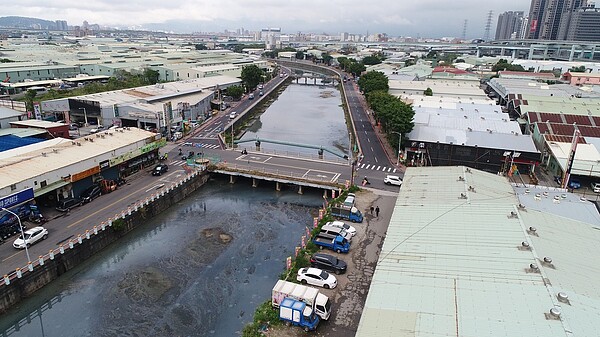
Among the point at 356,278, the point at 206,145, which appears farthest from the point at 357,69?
the point at 356,278

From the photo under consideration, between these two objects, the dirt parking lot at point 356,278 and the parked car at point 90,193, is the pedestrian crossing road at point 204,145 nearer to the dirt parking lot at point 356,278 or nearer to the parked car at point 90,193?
the parked car at point 90,193

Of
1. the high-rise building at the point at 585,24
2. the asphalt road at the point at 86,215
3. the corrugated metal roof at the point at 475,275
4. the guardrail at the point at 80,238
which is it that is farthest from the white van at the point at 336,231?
the high-rise building at the point at 585,24

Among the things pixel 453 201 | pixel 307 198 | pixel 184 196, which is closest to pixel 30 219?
pixel 184 196

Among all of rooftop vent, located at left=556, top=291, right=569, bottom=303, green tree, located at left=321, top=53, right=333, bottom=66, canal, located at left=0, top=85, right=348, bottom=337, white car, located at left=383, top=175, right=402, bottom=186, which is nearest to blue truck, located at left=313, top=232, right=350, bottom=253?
canal, located at left=0, top=85, right=348, bottom=337

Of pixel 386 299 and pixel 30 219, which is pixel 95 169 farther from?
pixel 386 299

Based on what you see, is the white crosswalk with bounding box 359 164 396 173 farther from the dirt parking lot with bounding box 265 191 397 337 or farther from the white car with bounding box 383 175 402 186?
the dirt parking lot with bounding box 265 191 397 337

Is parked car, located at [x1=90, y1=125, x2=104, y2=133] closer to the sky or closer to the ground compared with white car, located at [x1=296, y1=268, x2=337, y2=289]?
closer to the sky

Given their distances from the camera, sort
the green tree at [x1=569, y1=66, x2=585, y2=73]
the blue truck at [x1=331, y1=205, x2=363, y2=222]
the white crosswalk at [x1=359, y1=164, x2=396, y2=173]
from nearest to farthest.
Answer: the blue truck at [x1=331, y1=205, x2=363, y2=222] < the white crosswalk at [x1=359, y1=164, x2=396, y2=173] < the green tree at [x1=569, y1=66, x2=585, y2=73]
